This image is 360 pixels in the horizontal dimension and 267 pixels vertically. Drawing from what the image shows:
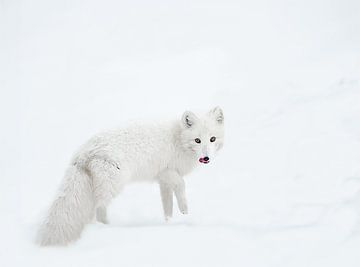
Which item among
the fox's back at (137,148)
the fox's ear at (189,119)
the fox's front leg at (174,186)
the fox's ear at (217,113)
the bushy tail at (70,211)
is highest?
the fox's ear at (217,113)

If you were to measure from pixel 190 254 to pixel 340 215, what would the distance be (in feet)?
3.37

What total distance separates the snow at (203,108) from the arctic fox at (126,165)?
0.48ft

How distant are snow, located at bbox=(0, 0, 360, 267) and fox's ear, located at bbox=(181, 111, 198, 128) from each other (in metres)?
0.36

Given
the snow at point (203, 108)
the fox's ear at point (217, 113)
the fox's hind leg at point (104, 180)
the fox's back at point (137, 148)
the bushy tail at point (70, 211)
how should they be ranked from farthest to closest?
the fox's ear at point (217, 113) → the fox's back at point (137, 148) → the fox's hind leg at point (104, 180) → the bushy tail at point (70, 211) → the snow at point (203, 108)

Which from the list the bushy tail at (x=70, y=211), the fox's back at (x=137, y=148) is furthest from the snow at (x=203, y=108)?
the fox's back at (x=137, y=148)

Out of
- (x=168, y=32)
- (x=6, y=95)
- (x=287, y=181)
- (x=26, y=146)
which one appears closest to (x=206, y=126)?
(x=287, y=181)

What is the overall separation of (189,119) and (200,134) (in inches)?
6.1

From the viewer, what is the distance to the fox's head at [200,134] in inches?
145

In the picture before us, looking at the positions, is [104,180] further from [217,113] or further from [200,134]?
[217,113]

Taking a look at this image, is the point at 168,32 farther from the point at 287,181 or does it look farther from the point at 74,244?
the point at 74,244

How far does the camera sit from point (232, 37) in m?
13.3

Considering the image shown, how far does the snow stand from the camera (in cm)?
274

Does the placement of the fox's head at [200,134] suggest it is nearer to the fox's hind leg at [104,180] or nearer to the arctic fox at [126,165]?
the arctic fox at [126,165]

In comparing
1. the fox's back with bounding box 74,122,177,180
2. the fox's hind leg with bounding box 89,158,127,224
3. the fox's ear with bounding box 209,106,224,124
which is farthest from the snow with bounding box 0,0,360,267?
the fox's ear with bounding box 209,106,224,124
